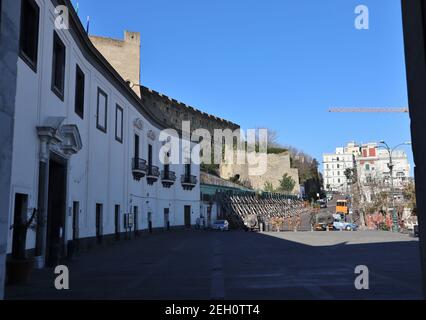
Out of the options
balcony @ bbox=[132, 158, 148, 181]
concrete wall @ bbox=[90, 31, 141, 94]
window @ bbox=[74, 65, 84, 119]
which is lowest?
balcony @ bbox=[132, 158, 148, 181]

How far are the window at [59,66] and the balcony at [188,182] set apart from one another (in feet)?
96.7

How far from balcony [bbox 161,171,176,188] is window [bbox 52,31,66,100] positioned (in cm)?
2455

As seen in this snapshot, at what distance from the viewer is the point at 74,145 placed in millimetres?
19422

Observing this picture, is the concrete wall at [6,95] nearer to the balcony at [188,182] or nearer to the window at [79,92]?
the window at [79,92]

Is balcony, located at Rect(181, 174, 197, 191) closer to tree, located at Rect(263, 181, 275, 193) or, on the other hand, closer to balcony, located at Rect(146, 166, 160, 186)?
balcony, located at Rect(146, 166, 160, 186)

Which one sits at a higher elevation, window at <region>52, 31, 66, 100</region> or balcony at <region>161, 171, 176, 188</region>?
window at <region>52, 31, 66, 100</region>

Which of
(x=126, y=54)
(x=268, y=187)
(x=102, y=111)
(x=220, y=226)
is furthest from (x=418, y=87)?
(x=268, y=187)

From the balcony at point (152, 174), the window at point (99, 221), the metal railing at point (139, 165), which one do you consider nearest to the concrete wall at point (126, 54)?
the balcony at point (152, 174)

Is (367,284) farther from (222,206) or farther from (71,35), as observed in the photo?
(222,206)

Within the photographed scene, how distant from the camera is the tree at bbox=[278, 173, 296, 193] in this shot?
310 ft

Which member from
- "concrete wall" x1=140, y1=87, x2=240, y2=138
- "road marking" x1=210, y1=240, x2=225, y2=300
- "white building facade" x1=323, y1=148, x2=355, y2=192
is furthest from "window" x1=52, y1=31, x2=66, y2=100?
"white building facade" x1=323, y1=148, x2=355, y2=192

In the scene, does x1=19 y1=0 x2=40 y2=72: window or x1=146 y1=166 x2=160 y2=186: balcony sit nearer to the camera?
x1=19 y1=0 x2=40 y2=72: window

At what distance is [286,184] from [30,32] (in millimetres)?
82383

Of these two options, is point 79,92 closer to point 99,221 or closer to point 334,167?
point 99,221
